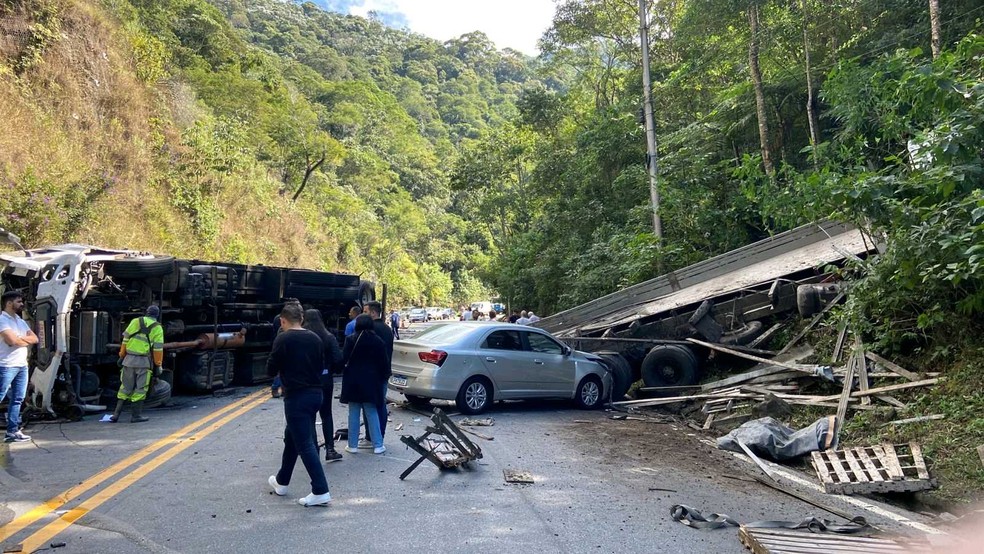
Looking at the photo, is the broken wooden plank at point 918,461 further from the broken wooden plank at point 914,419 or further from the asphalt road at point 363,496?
the asphalt road at point 363,496

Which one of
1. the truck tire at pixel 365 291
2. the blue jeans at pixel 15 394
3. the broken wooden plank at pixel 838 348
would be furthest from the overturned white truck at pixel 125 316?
the broken wooden plank at pixel 838 348

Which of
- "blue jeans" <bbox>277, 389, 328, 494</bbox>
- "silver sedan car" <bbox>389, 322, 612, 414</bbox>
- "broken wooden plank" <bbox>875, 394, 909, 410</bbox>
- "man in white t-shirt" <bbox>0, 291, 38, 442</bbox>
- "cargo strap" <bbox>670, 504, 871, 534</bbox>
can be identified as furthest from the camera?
"silver sedan car" <bbox>389, 322, 612, 414</bbox>

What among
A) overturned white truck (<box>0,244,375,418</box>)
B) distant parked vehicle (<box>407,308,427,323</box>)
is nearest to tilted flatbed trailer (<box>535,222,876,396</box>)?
overturned white truck (<box>0,244,375,418</box>)

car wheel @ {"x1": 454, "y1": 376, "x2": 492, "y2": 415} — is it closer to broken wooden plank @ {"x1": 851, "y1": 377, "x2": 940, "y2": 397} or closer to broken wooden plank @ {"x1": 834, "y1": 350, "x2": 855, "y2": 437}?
broken wooden plank @ {"x1": 834, "y1": 350, "x2": 855, "y2": 437}

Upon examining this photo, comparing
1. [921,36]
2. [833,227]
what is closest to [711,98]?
[921,36]

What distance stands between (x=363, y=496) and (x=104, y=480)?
7.60ft

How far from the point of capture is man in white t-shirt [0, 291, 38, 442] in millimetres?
7426

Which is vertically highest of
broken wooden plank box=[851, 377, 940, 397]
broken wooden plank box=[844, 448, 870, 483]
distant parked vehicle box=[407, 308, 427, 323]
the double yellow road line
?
distant parked vehicle box=[407, 308, 427, 323]

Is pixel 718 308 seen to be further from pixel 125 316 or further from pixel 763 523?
pixel 125 316

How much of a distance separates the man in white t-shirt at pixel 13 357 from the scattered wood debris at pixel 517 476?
5.35 metres

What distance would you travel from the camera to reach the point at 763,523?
17.4 feet

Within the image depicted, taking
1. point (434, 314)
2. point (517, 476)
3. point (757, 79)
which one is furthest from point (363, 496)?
point (434, 314)

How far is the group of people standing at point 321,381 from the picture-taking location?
561cm


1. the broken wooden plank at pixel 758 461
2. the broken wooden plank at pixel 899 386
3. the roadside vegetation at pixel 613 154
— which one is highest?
the roadside vegetation at pixel 613 154
